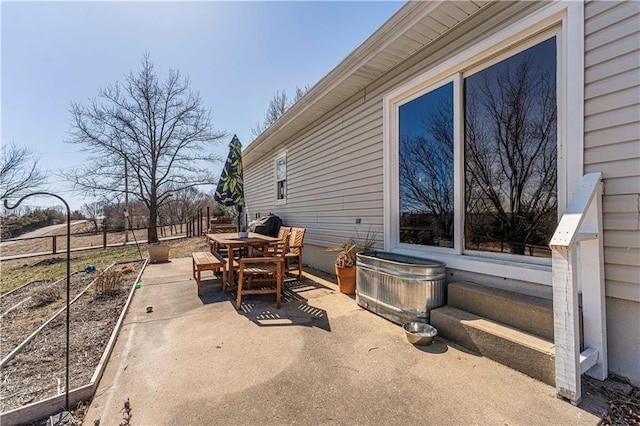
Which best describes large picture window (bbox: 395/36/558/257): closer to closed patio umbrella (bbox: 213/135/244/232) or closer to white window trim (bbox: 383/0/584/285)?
white window trim (bbox: 383/0/584/285)

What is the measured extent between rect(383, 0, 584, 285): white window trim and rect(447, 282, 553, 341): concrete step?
20 cm

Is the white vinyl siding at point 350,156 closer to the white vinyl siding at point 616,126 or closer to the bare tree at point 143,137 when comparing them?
the white vinyl siding at point 616,126

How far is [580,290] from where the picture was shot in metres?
2.10

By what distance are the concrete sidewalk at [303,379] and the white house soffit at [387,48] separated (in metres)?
3.29

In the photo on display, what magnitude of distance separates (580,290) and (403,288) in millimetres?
1411

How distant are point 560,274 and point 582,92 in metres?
1.47

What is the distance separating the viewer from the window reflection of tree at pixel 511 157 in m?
2.39

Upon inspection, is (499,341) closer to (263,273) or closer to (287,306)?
(287,306)

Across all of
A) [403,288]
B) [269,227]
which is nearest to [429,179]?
[403,288]

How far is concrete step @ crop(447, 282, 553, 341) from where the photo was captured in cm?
208

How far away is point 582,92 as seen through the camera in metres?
2.10

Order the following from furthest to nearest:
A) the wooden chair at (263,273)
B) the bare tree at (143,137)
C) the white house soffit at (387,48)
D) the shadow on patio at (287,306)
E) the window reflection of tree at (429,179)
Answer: the bare tree at (143,137), the wooden chair at (263,273), the window reflection of tree at (429,179), the shadow on patio at (287,306), the white house soffit at (387,48)

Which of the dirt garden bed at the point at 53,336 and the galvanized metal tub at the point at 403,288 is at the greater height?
the galvanized metal tub at the point at 403,288

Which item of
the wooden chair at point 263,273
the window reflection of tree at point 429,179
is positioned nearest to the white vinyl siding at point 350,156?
the window reflection of tree at point 429,179
